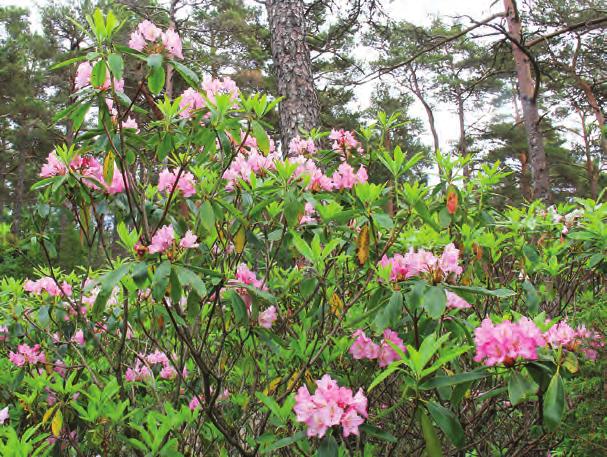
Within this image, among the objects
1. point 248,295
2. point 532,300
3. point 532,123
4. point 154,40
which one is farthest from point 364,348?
point 532,123

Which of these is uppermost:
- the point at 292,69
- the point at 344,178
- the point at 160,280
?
the point at 292,69

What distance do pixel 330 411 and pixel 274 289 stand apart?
107 cm

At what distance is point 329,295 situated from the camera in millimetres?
1929

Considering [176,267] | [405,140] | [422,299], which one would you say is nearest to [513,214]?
[422,299]

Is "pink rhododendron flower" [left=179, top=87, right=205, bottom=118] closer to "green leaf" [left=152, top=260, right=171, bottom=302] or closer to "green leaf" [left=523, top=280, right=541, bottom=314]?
"green leaf" [left=152, top=260, right=171, bottom=302]

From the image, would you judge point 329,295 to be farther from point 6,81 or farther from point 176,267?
point 6,81

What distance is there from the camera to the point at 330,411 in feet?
4.04

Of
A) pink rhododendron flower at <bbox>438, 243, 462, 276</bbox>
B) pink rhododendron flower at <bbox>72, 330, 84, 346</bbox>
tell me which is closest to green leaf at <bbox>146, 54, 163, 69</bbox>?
pink rhododendron flower at <bbox>438, 243, 462, 276</bbox>

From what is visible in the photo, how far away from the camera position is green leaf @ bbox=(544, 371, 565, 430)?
1145mm

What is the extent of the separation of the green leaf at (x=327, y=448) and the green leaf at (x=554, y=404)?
50 centimetres

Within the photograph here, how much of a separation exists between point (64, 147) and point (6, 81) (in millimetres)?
14199

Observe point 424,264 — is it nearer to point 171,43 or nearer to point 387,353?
point 387,353

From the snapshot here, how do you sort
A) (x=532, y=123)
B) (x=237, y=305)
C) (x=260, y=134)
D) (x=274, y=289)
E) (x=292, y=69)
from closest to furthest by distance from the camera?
(x=237, y=305)
(x=260, y=134)
(x=274, y=289)
(x=292, y=69)
(x=532, y=123)

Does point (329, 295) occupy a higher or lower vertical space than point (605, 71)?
lower
